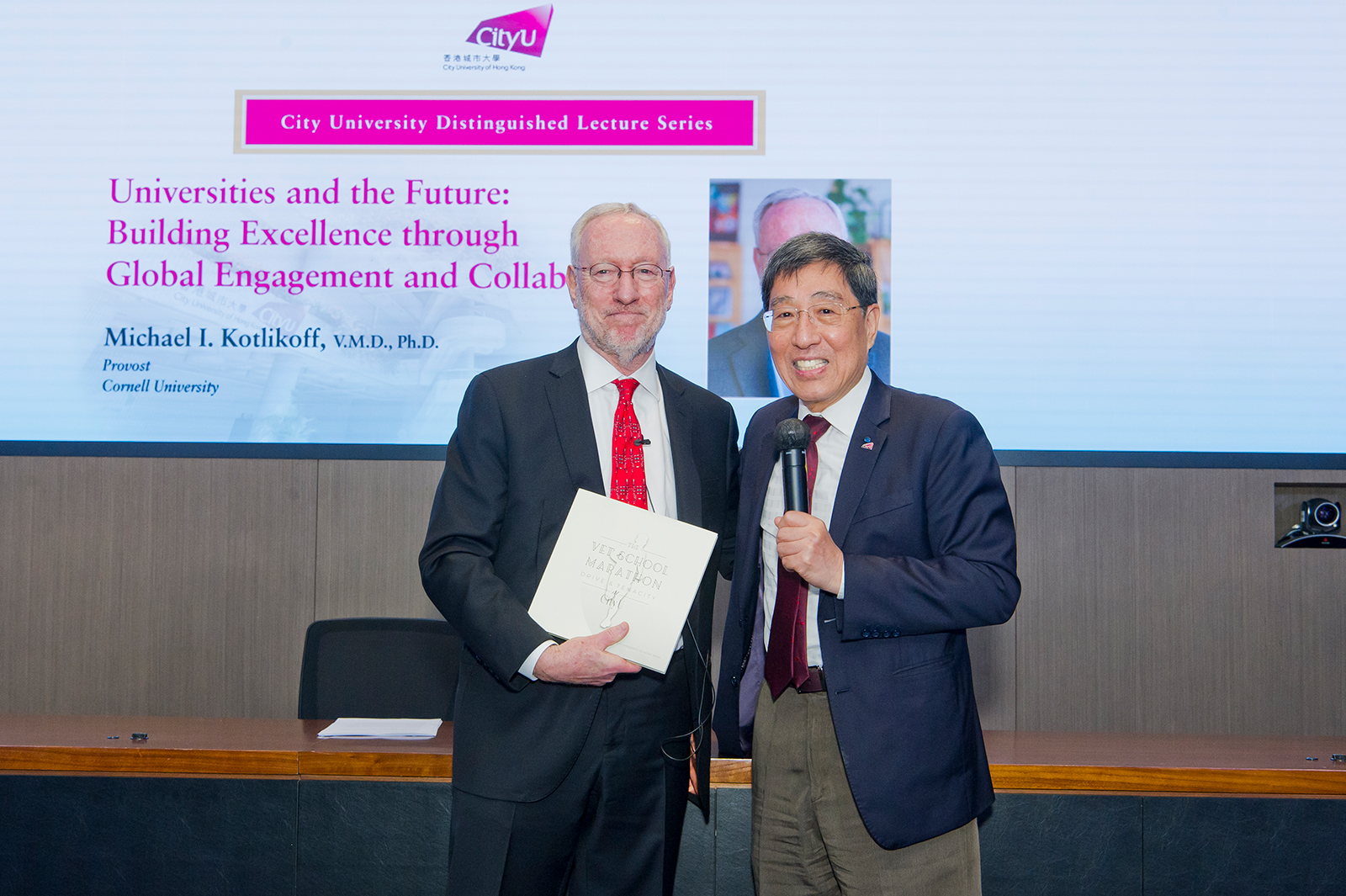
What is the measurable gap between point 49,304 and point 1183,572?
3891mm

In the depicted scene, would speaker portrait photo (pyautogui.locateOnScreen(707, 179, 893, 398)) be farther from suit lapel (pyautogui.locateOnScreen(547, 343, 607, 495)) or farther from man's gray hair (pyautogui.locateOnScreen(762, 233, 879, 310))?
Result: man's gray hair (pyautogui.locateOnScreen(762, 233, 879, 310))

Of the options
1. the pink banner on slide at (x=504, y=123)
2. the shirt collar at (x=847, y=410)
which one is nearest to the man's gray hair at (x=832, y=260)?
the shirt collar at (x=847, y=410)

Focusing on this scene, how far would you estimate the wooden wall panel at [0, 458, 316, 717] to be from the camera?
3.18 meters

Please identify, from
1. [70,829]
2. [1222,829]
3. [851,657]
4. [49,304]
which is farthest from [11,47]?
[1222,829]

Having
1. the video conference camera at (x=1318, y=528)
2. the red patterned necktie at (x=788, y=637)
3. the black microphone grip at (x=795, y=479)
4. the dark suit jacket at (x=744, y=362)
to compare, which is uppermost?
the dark suit jacket at (x=744, y=362)

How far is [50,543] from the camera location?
3195mm

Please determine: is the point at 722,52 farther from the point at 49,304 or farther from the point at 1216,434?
the point at 49,304

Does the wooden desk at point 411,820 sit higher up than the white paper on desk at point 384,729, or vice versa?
the white paper on desk at point 384,729

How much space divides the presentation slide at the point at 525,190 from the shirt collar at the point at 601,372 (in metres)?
1.25

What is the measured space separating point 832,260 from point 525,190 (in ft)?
5.91

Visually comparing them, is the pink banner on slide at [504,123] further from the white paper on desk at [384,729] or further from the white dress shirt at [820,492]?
the white paper on desk at [384,729]

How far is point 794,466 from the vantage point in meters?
1.48

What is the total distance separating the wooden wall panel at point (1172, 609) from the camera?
3062 millimetres

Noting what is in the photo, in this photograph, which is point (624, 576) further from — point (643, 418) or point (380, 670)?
point (380, 670)
